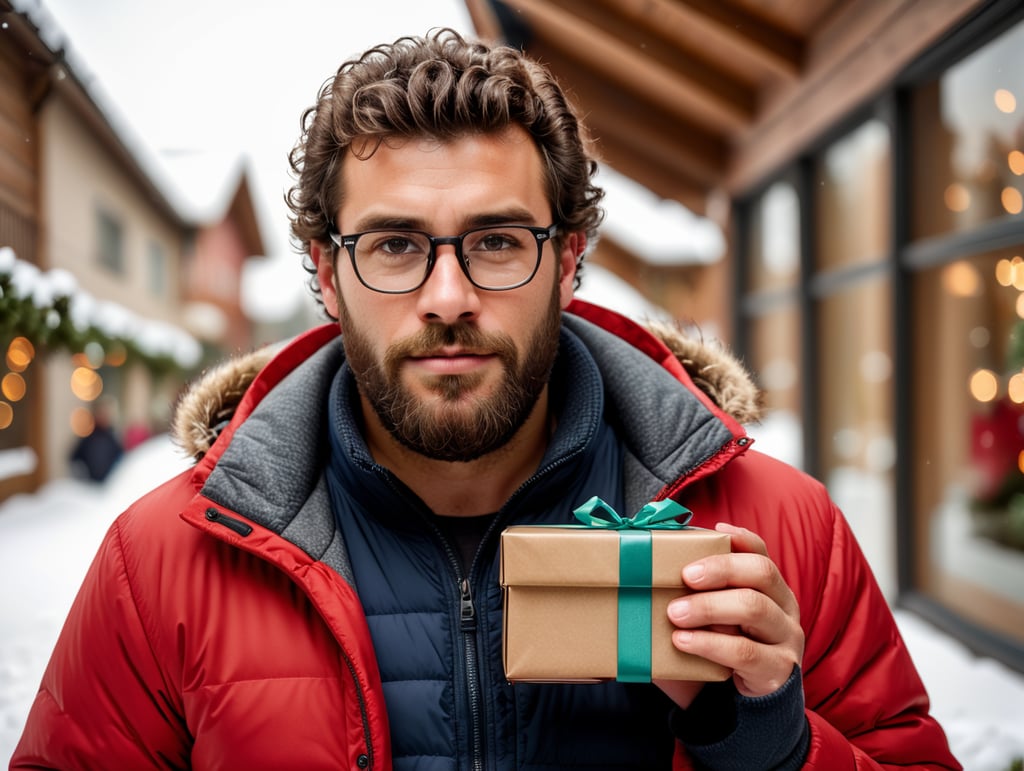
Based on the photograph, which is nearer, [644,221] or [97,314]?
[97,314]

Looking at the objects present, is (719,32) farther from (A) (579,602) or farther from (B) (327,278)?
(A) (579,602)

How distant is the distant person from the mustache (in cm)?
70

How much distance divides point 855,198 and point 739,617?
3.53m

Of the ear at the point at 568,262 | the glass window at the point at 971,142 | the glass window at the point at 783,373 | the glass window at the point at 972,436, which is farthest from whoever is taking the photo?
the glass window at the point at 783,373

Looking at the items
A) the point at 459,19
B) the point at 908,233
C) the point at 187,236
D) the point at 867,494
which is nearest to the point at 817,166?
the point at 908,233

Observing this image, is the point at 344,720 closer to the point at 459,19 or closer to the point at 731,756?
the point at 731,756

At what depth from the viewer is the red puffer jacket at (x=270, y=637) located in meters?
1.19

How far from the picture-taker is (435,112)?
1347 mm

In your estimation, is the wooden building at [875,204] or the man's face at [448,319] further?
the wooden building at [875,204]

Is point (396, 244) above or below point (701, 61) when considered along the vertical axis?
below

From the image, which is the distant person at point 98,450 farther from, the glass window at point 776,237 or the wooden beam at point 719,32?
the glass window at point 776,237

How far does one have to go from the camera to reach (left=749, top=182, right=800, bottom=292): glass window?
14.9 feet

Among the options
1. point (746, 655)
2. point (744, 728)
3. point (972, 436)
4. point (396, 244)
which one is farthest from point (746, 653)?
point (972, 436)

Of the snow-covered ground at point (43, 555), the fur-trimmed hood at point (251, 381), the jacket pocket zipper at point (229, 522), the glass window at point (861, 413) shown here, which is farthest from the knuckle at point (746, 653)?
the glass window at point (861, 413)
